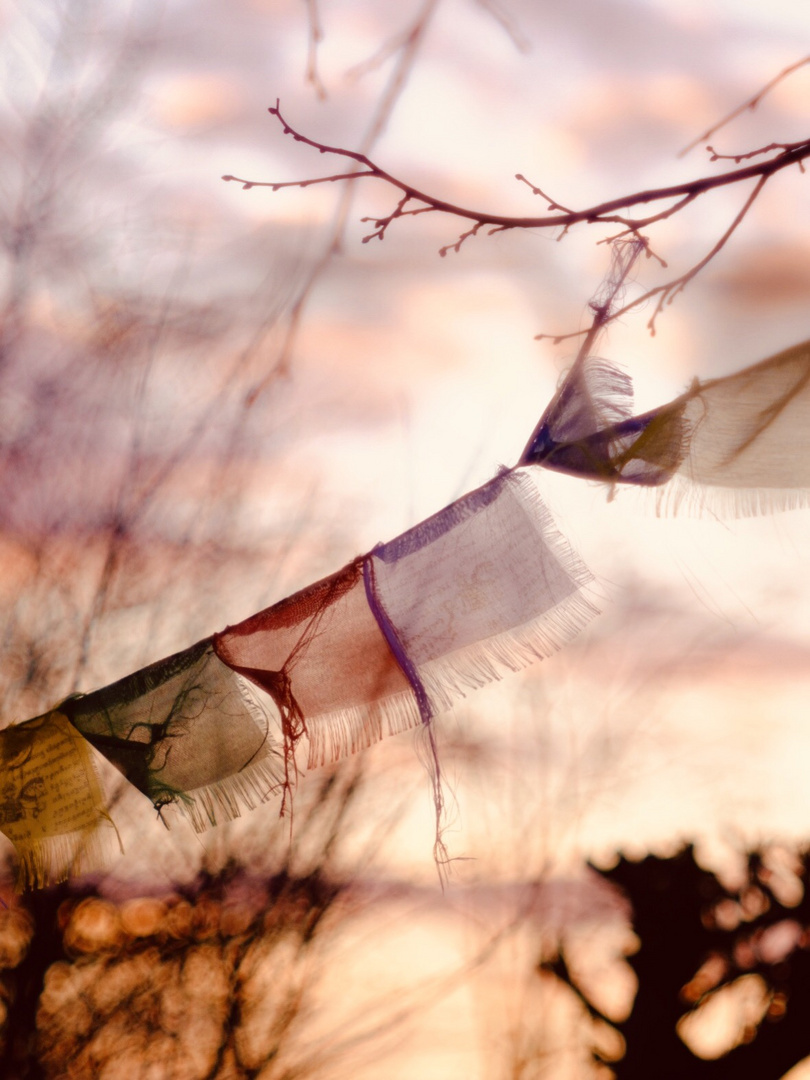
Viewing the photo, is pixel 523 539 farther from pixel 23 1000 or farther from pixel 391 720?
pixel 23 1000

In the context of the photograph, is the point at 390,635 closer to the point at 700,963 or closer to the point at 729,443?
the point at 729,443

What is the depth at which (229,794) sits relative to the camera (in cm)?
239

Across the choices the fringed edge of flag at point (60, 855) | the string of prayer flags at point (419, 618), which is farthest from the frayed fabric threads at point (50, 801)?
the string of prayer flags at point (419, 618)

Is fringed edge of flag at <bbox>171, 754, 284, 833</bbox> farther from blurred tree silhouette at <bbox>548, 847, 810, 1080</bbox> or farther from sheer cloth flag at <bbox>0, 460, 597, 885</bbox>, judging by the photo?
blurred tree silhouette at <bbox>548, 847, 810, 1080</bbox>

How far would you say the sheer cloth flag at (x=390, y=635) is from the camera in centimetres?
191

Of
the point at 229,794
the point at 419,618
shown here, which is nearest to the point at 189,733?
the point at 229,794

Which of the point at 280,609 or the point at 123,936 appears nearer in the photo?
the point at 280,609

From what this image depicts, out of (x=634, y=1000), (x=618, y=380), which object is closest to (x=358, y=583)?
(x=618, y=380)

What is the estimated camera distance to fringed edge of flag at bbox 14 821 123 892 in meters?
2.47

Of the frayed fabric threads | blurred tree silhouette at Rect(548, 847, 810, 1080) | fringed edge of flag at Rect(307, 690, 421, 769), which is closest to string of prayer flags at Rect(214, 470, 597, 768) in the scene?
fringed edge of flag at Rect(307, 690, 421, 769)

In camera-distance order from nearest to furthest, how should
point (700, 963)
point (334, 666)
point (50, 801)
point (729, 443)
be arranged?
point (729, 443) → point (334, 666) → point (50, 801) → point (700, 963)

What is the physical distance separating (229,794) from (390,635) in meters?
0.58

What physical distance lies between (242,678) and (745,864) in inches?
320

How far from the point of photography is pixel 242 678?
93.9 inches
